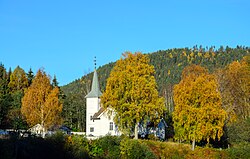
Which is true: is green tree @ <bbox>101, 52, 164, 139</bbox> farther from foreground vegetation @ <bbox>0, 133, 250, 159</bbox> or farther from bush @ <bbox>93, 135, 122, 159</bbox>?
bush @ <bbox>93, 135, 122, 159</bbox>

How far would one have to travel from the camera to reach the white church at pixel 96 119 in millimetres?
51344

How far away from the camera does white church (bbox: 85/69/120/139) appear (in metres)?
51.3

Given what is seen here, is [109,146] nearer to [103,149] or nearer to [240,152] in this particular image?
[103,149]

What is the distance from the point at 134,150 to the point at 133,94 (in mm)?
7501

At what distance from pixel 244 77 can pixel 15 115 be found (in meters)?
29.2

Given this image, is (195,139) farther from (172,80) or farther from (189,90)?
(172,80)

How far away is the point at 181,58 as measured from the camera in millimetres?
146625

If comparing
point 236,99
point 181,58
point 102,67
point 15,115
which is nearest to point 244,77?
point 236,99

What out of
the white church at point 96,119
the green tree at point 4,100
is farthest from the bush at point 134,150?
the green tree at point 4,100

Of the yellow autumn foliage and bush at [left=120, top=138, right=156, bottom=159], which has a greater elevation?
the yellow autumn foliage

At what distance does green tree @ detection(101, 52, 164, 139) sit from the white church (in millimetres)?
6588

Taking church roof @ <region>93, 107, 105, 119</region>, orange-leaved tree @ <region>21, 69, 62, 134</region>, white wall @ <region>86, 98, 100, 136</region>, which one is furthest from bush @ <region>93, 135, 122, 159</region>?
white wall @ <region>86, 98, 100, 136</region>

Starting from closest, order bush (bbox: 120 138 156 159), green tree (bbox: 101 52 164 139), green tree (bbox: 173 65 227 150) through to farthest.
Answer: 1. bush (bbox: 120 138 156 159)
2. green tree (bbox: 173 65 227 150)
3. green tree (bbox: 101 52 164 139)

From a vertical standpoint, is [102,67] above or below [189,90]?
above
